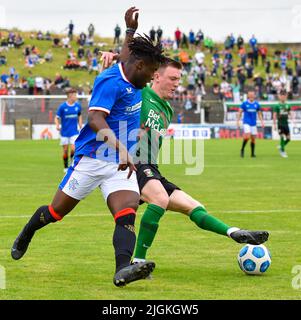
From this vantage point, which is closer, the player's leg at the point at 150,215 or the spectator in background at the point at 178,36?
the player's leg at the point at 150,215

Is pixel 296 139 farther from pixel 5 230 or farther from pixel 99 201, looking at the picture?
pixel 5 230

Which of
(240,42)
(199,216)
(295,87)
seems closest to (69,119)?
(199,216)

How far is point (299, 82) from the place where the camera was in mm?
63031

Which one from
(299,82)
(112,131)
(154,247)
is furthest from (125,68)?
(299,82)

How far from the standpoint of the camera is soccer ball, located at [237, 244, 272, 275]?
8.88 meters

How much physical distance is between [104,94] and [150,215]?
1.60m

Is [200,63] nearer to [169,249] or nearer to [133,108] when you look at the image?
[169,249]

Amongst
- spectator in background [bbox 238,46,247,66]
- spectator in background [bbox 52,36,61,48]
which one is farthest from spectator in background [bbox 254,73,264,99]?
spectator in background [bbox 52,36,61,48]

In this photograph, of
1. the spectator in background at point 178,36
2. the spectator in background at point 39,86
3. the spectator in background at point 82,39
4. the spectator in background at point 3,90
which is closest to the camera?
the spectator in background at point 3,90

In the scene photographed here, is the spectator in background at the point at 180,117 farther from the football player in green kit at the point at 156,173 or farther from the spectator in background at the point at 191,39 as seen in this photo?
the football player in green kit at the point at 156,173

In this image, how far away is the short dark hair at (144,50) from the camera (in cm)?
812

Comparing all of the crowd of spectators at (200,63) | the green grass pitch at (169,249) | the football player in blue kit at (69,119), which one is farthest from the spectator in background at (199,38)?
the green grass pitch at (169,249)

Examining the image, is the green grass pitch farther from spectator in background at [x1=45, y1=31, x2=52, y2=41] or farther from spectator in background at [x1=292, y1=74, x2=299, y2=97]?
spectator in background at [x1=45, y1=31, x2=52, y2=41]

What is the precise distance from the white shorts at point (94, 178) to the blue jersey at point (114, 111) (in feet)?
0.23
